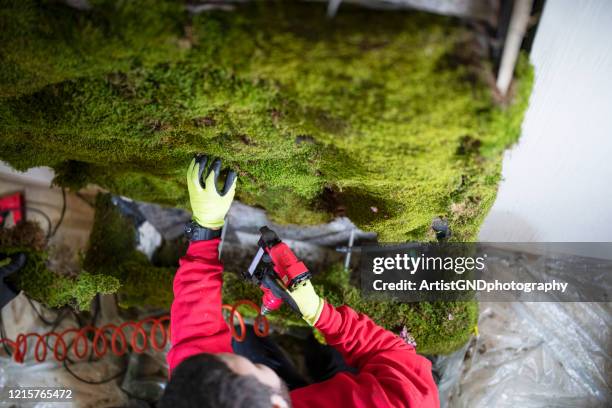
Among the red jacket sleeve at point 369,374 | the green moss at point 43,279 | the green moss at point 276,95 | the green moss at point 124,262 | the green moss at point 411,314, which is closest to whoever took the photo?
the green moss at point 276,95

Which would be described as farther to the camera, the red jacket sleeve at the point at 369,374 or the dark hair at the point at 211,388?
the red jacket sleeve at the point at 369,374

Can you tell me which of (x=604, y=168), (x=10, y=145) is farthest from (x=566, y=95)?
(x=10, y=145)

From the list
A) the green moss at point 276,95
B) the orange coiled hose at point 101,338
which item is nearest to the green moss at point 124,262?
the orange coiled hose at point 101,338

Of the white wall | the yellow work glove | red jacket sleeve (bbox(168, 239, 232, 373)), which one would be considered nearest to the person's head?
red jacket sleeve (bbox(168, 239, 232, 373))

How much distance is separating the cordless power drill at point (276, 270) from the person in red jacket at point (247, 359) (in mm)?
45

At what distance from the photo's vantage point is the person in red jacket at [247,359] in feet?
3.74

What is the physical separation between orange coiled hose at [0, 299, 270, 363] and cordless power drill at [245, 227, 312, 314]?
255 millimetres

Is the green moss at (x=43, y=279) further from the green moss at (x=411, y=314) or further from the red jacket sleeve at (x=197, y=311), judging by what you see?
the green moss at (x=411, y=314)

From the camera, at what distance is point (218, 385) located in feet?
3.52

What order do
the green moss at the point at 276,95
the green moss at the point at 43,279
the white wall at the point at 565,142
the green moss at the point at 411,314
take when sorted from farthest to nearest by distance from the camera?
the green moss at the point at 411,314 → the green moss at the point at 43,279 → the white wall at the point at 565,142 → the green moss at the point at 276,95

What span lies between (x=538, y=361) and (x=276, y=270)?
1.59m

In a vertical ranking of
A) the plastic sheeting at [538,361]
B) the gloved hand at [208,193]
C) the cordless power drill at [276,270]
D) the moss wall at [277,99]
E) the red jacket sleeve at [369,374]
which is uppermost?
the moss wall at [277,99]

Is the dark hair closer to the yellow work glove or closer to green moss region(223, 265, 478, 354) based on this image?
the yellow work glove

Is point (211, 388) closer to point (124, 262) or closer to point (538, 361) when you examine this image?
point (124, 262)
